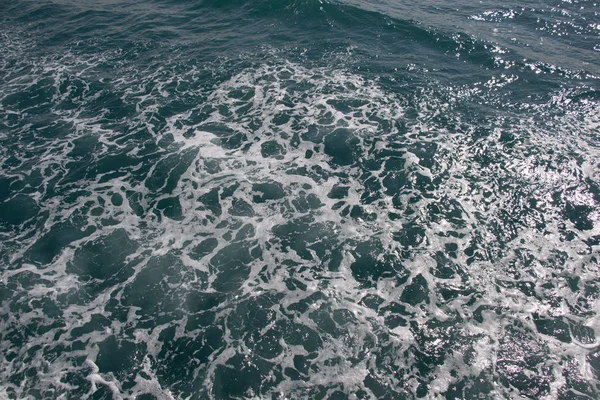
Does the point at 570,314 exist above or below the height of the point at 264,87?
below

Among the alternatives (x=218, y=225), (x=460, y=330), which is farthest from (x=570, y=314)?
(x=218, y=225)

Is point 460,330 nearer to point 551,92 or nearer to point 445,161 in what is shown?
point 445,161

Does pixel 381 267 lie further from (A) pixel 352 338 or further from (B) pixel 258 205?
(B) pixel 258 205

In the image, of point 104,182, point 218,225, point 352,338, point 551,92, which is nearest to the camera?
point 352,338

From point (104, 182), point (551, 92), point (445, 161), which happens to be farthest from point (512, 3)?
point (104, 182)

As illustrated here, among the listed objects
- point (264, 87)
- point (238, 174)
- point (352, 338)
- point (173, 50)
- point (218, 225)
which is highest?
point (173, 50)

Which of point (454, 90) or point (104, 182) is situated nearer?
point (104, 182)

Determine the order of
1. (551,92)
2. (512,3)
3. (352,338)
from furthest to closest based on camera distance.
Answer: (512,3) → (551,92) → (352,338)
